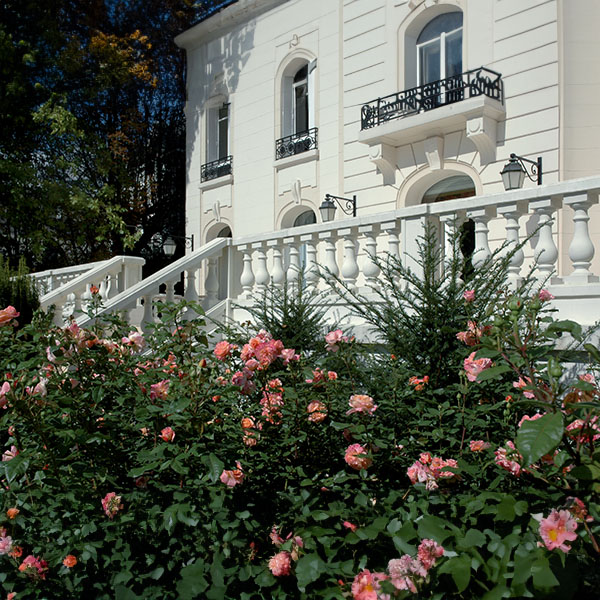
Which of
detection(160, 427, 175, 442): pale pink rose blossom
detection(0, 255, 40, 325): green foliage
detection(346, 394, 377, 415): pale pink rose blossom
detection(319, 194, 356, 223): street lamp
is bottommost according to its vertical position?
detection(160, 427, 175, 442): pale pink rose blossom

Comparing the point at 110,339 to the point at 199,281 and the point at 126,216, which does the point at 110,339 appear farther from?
the point at 126,216

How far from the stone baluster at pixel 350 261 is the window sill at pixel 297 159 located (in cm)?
761

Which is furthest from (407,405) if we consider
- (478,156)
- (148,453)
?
(478,156)

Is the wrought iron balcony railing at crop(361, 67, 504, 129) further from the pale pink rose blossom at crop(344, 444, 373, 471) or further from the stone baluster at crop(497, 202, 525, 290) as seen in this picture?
the pale pink rose blossom at crop(344, 444, 373, 471)

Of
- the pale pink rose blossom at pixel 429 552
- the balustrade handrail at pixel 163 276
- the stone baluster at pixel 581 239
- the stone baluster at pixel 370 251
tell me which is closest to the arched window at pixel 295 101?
the balustrade handrail at pixel 163 276

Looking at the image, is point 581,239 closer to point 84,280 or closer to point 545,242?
point 545,242

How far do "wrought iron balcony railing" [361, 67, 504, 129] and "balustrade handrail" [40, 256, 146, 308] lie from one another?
5495 mm

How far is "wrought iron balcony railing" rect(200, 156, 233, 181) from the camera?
15.5m

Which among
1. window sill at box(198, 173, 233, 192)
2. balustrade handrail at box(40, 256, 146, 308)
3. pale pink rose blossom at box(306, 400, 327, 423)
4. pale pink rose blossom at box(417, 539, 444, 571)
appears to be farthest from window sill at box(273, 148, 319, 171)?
pale pink rose blossom at box(417, 539, 444, 571)

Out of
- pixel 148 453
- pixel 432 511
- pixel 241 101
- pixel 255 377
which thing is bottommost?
pixel 432 511

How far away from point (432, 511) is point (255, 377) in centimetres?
93

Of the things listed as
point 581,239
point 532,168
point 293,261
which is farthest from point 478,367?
point 532,168

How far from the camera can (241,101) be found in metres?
15.1

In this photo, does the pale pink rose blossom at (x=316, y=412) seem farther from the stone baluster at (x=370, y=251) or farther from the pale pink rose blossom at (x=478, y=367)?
the stone baluster at (x=370, y=251)
